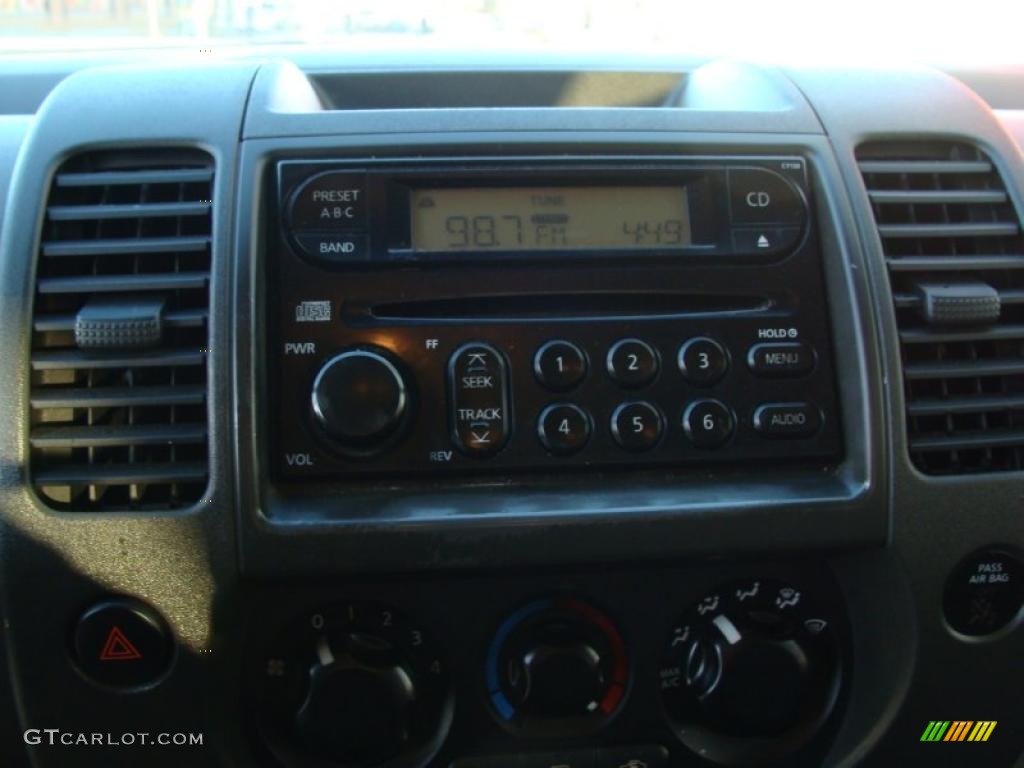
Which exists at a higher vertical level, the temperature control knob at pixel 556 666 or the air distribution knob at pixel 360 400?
the air distribution knob at pixel 360 400

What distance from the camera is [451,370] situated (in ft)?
3.13

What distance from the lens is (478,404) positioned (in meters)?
0.95

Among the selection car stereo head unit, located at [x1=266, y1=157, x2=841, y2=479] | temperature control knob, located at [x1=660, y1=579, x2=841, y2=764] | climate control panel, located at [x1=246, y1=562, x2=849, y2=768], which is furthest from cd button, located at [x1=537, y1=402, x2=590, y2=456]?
temperature control knob, located at [x1=660, y1=579, x2=841, y2=764]

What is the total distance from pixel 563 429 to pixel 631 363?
3.7 inches

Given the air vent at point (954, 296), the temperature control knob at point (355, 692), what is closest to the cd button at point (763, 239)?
the air vent at point (954, 296)

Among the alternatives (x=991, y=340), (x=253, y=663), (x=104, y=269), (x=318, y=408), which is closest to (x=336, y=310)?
(x=318, y=408)

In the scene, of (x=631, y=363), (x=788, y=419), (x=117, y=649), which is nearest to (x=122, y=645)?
(x=117, y=649)

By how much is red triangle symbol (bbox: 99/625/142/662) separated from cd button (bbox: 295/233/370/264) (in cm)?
40

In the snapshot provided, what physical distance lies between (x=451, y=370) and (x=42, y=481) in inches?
15.5

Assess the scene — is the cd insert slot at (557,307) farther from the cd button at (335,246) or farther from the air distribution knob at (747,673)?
the air distribution knob at (747,673)

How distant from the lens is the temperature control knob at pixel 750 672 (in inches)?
39.8

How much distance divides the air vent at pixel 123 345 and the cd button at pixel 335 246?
3.8 inches

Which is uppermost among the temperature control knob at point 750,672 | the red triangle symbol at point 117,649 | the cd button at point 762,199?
the cd button at point 762,199

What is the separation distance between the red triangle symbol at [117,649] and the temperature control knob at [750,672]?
54 cm
